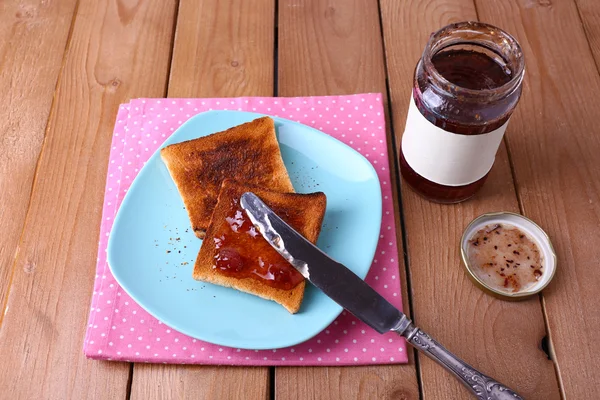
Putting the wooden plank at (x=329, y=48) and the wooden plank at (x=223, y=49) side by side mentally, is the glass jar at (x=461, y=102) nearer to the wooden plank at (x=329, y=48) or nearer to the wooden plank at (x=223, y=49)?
the wooden plank at (x=329, y=48)

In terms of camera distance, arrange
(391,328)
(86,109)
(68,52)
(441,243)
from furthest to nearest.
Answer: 1. (68,52)
2. (86,109)
3. (441,243)
4. (391,328)

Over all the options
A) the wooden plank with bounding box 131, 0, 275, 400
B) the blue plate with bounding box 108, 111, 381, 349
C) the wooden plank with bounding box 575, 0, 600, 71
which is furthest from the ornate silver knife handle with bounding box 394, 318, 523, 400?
the wooden plank with bounding box 575, 0, 600, 71

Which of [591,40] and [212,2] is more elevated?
[591,40]

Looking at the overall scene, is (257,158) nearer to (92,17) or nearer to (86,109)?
(86,109)

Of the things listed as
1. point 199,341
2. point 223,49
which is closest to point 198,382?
point 199,341

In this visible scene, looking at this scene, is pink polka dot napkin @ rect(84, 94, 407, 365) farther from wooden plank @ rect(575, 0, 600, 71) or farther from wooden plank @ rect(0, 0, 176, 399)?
wooden plank @ rect(575, 0, 600, 71)

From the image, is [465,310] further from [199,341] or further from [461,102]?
[199,341]

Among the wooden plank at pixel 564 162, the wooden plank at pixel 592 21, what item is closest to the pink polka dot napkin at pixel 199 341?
the wooden plank at pixel 564 162

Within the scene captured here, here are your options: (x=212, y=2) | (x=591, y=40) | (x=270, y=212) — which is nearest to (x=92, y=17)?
(x=212, y=2)
